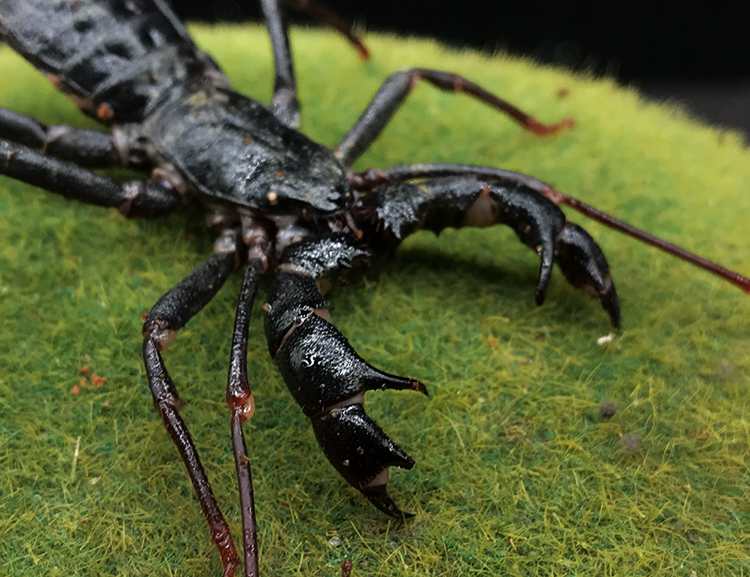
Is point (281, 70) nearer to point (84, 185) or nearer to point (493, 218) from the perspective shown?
point (84, 185)

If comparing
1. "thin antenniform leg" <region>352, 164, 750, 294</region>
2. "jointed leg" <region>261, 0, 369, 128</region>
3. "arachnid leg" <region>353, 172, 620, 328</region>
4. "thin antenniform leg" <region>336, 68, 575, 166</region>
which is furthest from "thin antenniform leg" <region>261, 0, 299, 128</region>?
"arachnid leg" <region>353, 172, 620, 328</region>

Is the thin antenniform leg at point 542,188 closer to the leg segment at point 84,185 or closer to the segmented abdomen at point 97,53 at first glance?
the leg segment at point 84,185

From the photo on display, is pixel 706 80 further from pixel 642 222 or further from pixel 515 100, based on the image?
pixel 642 222

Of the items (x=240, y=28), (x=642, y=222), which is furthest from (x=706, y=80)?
(x=240, y=28)

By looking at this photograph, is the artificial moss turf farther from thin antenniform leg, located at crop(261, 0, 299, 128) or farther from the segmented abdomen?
thin antenniform leg, located at crop(261, 0, 299, 128)

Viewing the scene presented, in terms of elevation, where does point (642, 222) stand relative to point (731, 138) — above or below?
below

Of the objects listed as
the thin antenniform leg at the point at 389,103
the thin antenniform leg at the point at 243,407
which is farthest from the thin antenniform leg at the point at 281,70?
the thin antenniform leg at the point at 243,407
